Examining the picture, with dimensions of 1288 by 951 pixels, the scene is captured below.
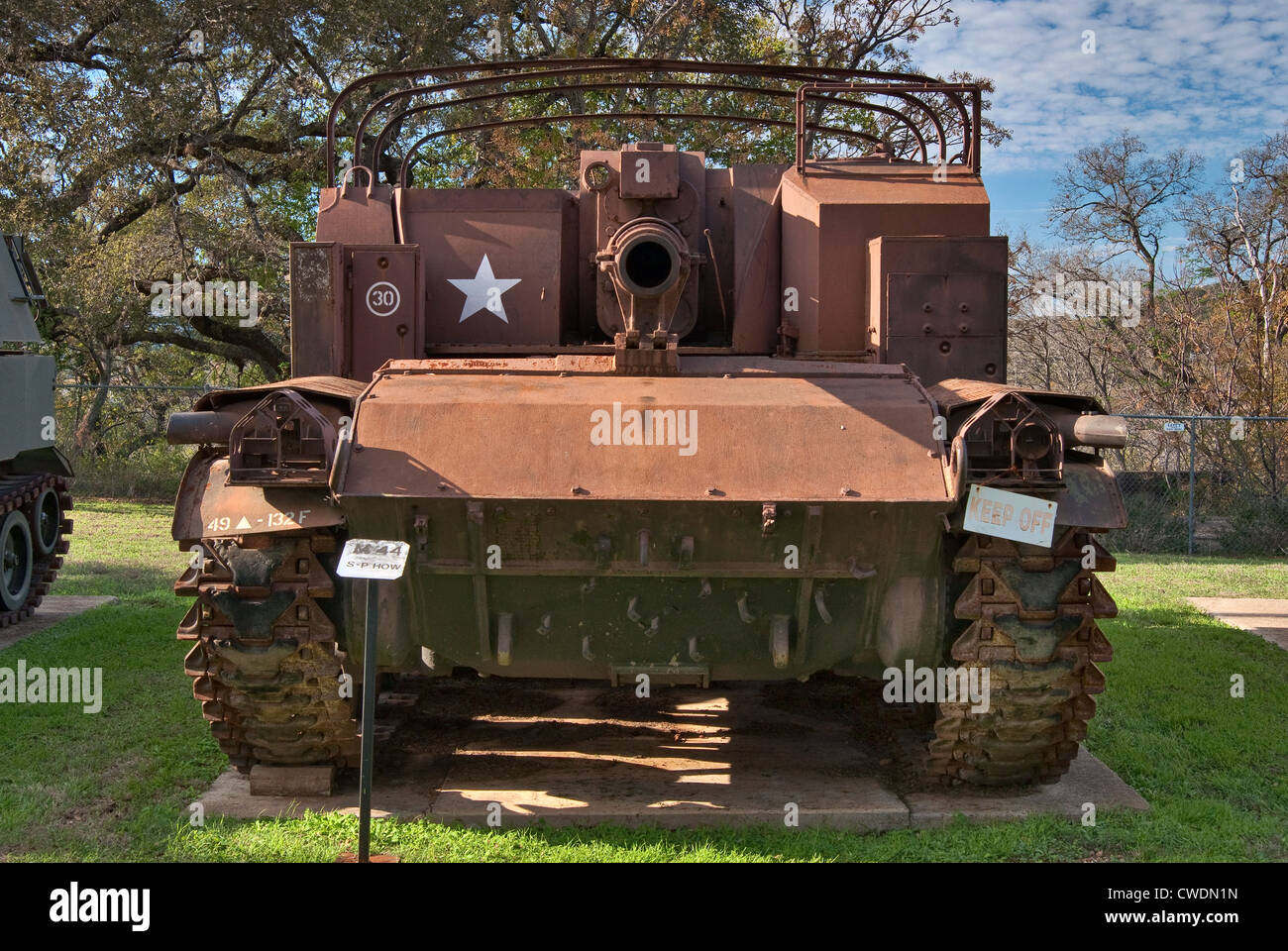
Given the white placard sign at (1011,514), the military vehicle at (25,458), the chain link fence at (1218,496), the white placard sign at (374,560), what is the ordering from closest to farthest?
1. the white placard sign at (374,560)
2. the white placard sign at (1011,514)
3. the military vehicle at (25,458)
4. the chain link fence at (1218,496)

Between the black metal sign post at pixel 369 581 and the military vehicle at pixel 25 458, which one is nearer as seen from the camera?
the black metal sign post at pixel 369 581

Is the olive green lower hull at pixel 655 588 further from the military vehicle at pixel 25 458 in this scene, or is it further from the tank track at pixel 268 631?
the military vehicle at pixel 25 458

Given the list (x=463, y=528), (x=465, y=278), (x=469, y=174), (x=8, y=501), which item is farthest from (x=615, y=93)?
(x=463, y=528)

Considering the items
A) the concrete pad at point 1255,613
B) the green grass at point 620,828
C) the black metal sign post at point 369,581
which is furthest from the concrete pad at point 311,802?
the concrete pad at point 1255,613

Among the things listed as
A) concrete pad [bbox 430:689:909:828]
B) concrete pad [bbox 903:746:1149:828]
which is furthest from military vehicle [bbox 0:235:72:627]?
concrete pad [bbox 903:746:1149:828]

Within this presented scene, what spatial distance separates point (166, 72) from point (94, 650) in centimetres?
1266

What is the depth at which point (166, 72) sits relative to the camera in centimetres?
1848

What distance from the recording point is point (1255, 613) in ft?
34.8

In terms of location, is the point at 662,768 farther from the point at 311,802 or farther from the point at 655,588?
the point at 311,802

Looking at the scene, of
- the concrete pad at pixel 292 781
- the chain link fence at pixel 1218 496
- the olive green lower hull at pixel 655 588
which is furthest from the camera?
the chain link fence at pixel 1218 496

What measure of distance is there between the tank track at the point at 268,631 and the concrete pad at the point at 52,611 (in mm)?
5072

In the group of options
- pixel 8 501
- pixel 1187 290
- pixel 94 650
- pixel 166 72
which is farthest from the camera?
pixel 1187 290

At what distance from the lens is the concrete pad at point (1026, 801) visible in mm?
5445
